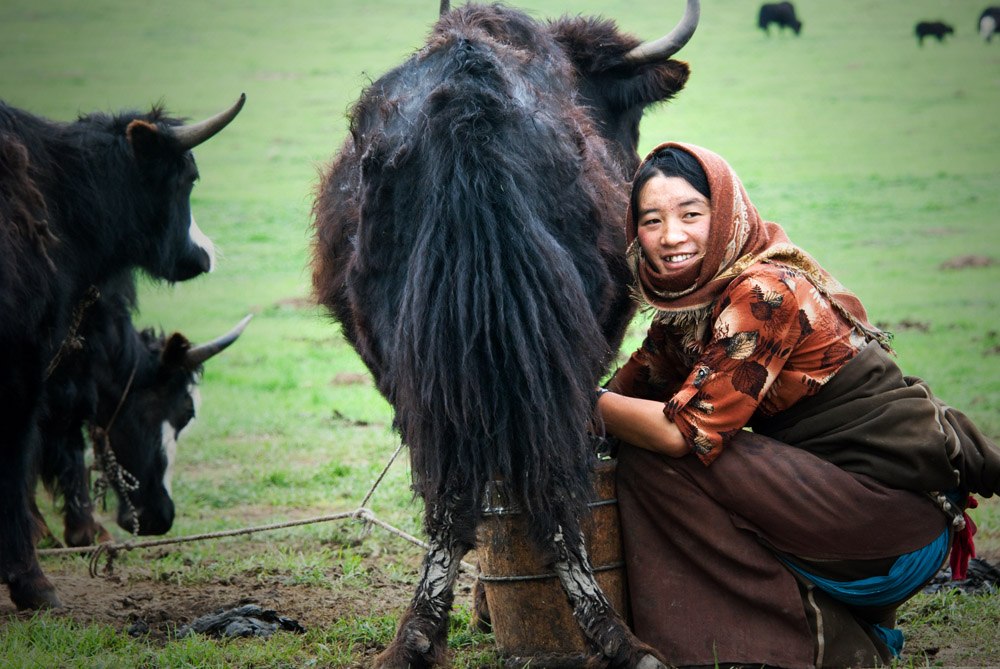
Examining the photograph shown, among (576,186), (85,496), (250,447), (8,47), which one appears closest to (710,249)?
(576,186)

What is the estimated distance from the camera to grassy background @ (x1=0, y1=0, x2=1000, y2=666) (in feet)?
17.6

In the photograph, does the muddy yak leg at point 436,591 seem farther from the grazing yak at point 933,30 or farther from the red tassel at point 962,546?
the grazing yak at point 933,30

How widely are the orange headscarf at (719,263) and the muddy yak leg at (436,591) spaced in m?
0.81

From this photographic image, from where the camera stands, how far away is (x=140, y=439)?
496cm

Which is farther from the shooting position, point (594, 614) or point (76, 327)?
point (76, 327)

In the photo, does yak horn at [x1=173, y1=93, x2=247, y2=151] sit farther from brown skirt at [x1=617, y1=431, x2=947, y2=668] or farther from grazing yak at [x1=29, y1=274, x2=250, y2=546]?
brown skirt at [x1=617, y1=431, x2=947, y2=668]

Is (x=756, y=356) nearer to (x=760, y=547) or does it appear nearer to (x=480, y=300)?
(x=760, y=547)

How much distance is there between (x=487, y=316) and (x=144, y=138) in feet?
8.51

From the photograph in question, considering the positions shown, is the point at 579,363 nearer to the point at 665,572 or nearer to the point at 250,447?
the point at 665,572

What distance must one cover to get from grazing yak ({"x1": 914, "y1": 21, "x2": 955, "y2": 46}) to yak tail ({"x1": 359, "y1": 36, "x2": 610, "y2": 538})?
17865mm

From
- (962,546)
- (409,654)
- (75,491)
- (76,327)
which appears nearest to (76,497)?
(75,491)

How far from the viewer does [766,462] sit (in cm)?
252

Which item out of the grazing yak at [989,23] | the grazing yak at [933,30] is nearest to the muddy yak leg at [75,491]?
the grazing yak at [989,23]

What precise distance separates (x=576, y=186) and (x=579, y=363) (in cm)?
50
